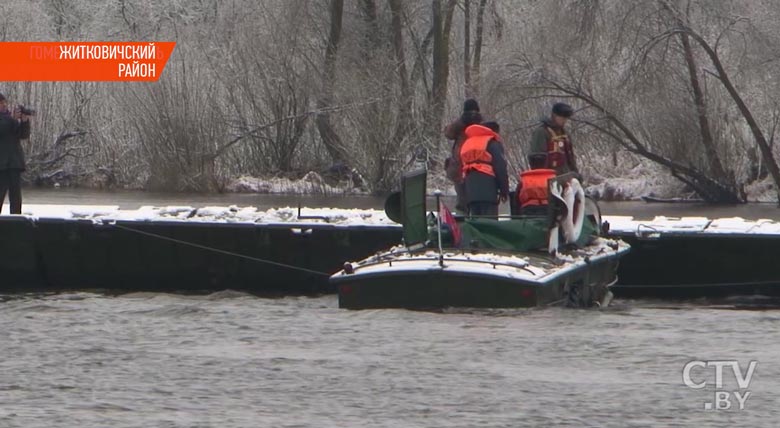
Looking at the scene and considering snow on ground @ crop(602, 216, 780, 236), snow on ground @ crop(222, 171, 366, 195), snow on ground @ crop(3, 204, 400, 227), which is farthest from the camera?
snow on ground @ crop(222, 171, 366, 195)

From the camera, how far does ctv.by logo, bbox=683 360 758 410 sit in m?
10.6

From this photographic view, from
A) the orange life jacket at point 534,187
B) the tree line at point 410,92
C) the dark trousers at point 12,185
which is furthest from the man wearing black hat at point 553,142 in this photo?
the tree line at point 410,92

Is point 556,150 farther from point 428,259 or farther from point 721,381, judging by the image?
point 721,381

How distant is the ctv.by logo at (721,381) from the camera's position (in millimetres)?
10586

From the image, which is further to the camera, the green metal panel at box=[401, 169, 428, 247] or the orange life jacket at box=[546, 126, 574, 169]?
the orange life jacket at box=[546, 126, 574, 169]

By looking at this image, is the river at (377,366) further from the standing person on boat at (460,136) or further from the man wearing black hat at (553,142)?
the standing person on boat at (460,136)

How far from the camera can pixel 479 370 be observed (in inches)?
465

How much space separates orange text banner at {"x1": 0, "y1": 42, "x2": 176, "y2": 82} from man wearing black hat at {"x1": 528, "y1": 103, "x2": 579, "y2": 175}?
21.8m

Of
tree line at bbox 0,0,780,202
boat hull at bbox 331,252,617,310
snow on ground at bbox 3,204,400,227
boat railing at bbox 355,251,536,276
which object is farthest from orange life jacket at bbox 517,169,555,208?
tree line at bbox 0,0,780,202

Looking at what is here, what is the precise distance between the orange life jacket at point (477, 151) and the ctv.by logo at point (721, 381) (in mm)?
3794

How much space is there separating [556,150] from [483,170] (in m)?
0.77

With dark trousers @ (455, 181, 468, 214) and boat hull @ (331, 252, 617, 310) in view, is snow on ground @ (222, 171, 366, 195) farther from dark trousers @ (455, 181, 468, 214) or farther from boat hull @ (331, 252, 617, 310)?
boat hull @ (331, 252, 617, 310)

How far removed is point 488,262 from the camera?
13.9m

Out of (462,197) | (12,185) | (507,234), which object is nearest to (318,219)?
(462,197)
